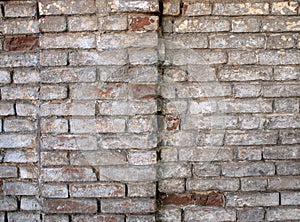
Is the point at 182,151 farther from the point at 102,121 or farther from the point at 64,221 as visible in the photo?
the point at 64,221

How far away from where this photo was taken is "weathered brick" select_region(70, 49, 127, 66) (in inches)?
67.4

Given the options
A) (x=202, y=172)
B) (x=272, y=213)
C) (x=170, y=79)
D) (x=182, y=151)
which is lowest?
(x=272, y=213)

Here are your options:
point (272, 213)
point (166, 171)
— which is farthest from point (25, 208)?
point (272, 213)

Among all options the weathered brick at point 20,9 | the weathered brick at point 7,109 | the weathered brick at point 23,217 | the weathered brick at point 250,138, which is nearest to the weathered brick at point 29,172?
the weathered brick at point 23,217

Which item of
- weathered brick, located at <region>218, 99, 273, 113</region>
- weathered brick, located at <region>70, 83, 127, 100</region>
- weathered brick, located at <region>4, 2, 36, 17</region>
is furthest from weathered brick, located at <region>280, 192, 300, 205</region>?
weathered brick, located at <region>4, 2, 36, 17</region>

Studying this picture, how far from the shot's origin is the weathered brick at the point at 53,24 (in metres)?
1.70

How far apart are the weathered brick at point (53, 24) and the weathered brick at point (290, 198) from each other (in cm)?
156

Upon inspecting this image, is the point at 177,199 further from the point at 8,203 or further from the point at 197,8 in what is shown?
the point at 197,8

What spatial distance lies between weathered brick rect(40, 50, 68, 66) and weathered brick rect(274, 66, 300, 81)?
1.19 meters

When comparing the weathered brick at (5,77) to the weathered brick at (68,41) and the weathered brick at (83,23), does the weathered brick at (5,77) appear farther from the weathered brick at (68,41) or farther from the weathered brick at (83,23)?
the weathered brick at (83,23)

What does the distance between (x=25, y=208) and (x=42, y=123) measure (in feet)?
1.77

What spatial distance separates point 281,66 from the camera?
6.00ft

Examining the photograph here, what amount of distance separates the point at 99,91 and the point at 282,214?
128cm

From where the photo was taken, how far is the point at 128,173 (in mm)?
1761
